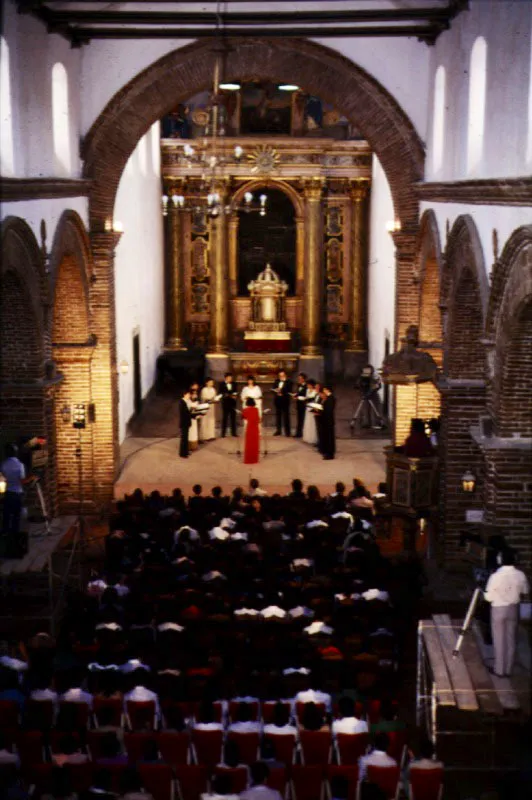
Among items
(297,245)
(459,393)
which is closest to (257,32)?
(459,393)

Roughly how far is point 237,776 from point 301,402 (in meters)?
16.3

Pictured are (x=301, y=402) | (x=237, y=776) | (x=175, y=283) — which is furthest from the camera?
(x=175, y=283)

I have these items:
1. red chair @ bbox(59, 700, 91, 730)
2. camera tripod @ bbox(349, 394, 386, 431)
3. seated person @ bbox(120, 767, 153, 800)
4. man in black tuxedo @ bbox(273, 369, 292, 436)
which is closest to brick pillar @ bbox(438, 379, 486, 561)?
red chair @ bbox(59, 700, 91, 730)

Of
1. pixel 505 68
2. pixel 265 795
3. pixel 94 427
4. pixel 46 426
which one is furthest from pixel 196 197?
pixel 265 795

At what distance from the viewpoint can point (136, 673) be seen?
36.7ft

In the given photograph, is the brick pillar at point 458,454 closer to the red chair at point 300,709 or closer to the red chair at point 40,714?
the red chair at point 300,709

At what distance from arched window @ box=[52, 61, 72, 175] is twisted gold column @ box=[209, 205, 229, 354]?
13.7 m

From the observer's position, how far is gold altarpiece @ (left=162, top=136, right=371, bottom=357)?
106 ft

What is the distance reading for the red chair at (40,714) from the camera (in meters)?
10.4

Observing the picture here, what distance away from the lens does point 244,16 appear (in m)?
17.8

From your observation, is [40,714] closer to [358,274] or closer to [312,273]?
[312,273]

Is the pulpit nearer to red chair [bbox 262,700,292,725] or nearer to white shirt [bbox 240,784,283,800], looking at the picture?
red chair [bbox 262,700,292,725]

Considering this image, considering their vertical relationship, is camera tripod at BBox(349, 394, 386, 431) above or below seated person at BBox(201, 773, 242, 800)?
above

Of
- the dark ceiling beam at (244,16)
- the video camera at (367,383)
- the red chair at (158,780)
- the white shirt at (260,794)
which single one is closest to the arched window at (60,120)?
the dark ceiling beam at (244,16)
